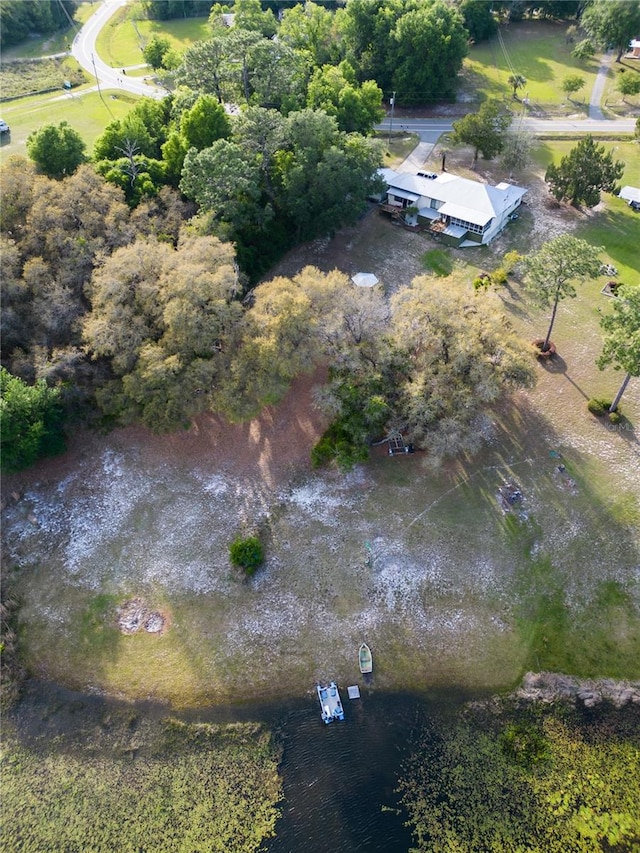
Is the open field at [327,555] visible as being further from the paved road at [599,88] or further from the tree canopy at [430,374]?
A: the paved road at [599,88]

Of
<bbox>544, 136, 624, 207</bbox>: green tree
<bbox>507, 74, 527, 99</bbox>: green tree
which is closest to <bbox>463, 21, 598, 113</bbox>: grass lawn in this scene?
<bbox>507, 74, 527, 99</bbox>: green tree

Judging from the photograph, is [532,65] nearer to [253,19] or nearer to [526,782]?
[253,19]

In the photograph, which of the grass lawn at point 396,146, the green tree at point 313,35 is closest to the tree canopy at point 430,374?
the grass lawn at point 396,146

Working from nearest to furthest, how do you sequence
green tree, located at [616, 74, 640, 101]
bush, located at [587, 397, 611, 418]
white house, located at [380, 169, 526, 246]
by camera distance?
1. bush, located at [587, 397, 611, 418]
2. white house, located at [380, 169, 526, 246]
3. green tree, located at [616, 74, 640, 101]

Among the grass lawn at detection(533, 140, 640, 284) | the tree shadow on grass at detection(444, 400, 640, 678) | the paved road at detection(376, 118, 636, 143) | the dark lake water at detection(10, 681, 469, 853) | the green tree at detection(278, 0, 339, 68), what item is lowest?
the dark lake water at detection(10, 681, 469, 853)

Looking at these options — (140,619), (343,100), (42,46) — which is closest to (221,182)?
(343,100)

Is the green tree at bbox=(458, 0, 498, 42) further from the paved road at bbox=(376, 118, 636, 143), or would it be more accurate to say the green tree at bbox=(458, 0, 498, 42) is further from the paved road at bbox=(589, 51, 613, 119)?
the paved road at bbox=(376, 118, 636, 143)
